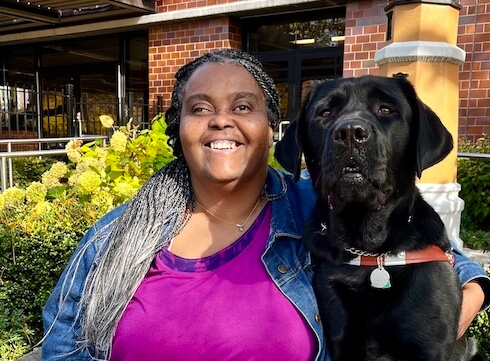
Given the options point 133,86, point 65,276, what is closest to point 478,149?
point 65,276

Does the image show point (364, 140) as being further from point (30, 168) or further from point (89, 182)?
point (30, 168)

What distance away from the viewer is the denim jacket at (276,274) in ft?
5.39

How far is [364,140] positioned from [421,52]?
1.65 meters

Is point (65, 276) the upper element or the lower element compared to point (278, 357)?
upper

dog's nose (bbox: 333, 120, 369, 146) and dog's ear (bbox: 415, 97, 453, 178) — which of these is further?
dog's ear (bbox: 415, 97, 453, 178)

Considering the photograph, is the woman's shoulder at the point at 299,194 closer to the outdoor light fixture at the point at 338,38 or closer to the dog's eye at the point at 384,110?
the dog's eye at the point at 384,110

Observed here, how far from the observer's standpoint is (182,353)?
155 centimetres

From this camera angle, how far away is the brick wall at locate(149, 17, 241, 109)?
7.66 metres

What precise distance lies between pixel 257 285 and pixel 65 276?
770 mm

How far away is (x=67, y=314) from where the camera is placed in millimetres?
1788

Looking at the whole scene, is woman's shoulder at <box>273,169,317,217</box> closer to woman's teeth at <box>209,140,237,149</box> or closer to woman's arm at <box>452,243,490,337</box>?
woman's teeth at <box>209,140,237,149</box>

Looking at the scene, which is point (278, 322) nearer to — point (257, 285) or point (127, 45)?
point (257, 285)

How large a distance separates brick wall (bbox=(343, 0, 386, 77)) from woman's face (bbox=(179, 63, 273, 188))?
4823 millimetres

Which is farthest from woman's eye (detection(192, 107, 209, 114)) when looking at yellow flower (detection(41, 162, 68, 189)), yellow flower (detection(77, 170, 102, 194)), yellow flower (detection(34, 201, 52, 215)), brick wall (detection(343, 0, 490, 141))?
brick wall (detection(343, 0, 490, 141))
